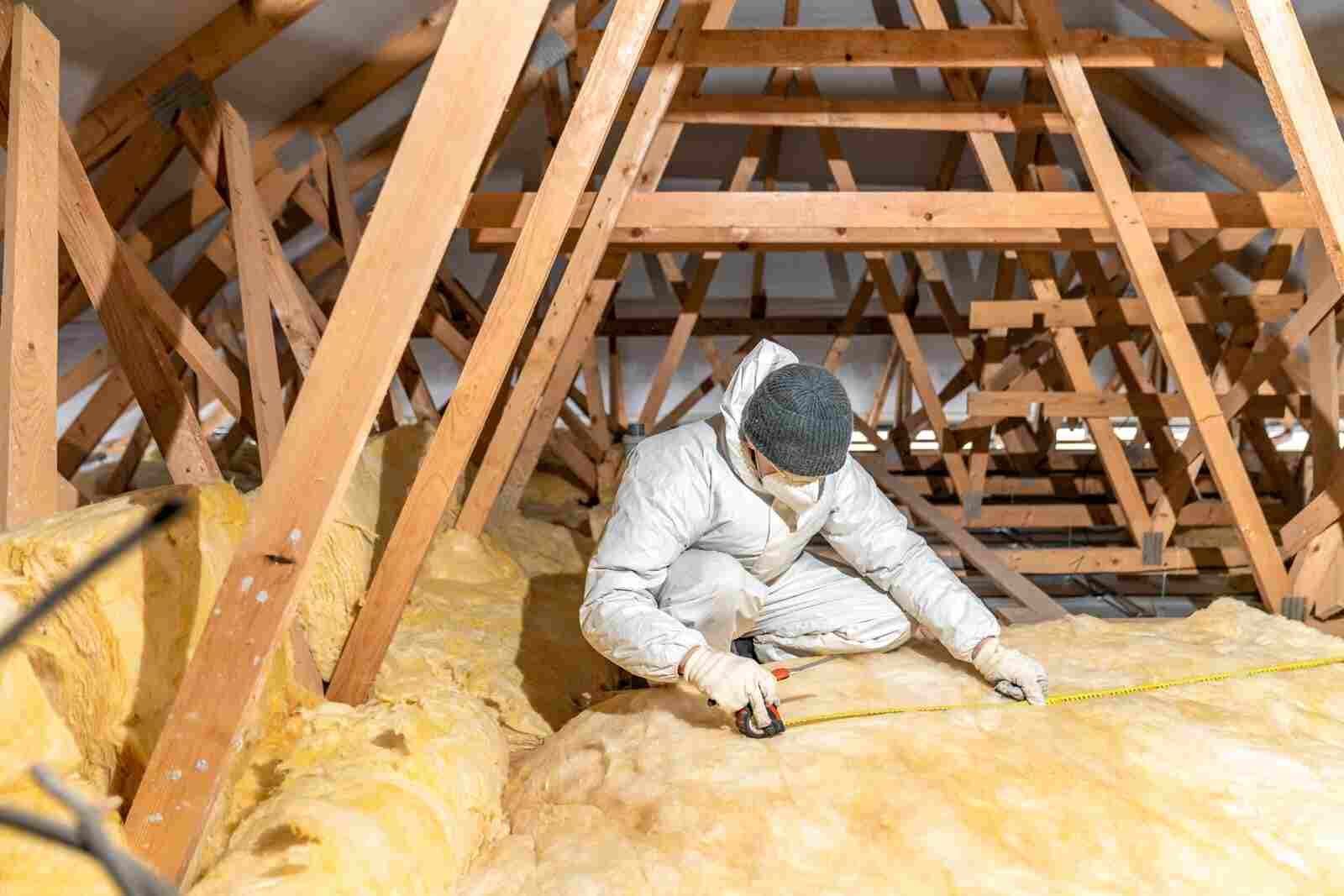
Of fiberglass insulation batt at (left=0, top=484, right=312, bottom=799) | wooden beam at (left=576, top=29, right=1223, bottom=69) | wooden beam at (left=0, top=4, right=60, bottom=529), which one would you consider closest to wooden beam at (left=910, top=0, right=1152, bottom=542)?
wooden beam at (left=576, top=29, right=1223, bottom=69)

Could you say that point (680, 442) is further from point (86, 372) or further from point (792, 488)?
point (86, 372)

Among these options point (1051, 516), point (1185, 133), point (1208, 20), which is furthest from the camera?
point (1051, 516)

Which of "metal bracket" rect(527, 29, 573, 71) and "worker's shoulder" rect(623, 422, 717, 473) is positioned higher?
"metal bracket" rect(527, 29, 573, 71)

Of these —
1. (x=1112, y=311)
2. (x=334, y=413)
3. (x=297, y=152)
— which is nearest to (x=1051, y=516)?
(x=1112, y=311)

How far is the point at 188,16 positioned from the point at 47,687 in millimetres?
2297

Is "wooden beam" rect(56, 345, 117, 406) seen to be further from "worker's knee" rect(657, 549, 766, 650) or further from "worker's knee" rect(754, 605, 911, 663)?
"worker's knee" rect(754, 605, 911, 663)

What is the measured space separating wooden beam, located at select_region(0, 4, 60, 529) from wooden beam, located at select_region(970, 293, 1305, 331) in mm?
3047

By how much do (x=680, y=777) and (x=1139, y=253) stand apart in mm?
2196

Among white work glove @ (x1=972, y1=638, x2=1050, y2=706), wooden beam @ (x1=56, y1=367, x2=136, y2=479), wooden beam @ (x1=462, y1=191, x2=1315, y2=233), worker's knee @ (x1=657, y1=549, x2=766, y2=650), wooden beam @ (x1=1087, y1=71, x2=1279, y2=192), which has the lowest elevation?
white work glove @ (x1=972, y1=638, x2=1050, y2=706)

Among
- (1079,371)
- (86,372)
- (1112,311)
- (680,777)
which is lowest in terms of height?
(680,777)

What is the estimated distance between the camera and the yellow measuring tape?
2135mm

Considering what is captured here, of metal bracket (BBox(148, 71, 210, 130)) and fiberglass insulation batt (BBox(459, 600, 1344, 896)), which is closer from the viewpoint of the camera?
fiberglass insulation batt (BBox(459, 600, 1344, 896))

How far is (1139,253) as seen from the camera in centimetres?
311

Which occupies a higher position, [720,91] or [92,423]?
[720,91]
